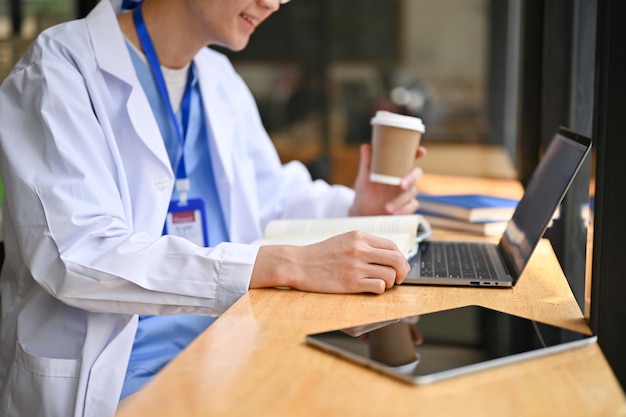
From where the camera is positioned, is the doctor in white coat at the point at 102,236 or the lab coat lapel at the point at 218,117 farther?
the lab coat lapel at the point at 218,117

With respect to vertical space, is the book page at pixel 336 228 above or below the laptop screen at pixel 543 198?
below

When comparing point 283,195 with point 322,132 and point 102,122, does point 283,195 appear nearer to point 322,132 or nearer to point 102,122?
point 102,122

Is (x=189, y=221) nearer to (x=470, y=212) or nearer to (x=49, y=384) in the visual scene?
(x=49, y=384)

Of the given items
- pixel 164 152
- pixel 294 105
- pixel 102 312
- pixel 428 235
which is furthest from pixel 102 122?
pixel 294 105

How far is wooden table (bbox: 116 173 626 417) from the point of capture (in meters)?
0.82

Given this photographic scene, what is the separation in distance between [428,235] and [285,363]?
82 cm

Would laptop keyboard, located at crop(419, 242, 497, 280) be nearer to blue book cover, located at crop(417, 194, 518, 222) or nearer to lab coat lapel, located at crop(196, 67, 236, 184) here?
blue book cover, located at crop(417, 194, 518, 222)

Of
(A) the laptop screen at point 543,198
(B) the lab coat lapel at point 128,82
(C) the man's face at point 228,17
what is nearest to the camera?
(A) the laptop screen at point 543,198

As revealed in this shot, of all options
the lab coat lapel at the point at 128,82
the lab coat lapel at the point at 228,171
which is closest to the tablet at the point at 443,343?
the lab coat lapel at the point at 128,82

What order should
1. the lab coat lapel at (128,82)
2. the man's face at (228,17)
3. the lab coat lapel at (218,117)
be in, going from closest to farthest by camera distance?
the lab coat lapel at (128,82)
the man's face at (228,17)
the lab coat lapel at (218,117)

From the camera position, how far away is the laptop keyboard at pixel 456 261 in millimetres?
1438

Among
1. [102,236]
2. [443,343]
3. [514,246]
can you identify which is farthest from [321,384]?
[514,246]

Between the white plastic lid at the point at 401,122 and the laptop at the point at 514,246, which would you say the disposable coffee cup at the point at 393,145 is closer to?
the white plastic lid at the point at 401,122

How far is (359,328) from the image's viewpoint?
43.2 inches
